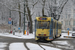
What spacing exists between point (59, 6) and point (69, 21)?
38.6m

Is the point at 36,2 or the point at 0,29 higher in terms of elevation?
the point at 36,2

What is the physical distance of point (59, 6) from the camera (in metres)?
41.9

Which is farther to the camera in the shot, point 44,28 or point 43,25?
point 43,25

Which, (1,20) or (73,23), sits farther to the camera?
(73,23)

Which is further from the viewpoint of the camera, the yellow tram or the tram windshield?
the tram windshield

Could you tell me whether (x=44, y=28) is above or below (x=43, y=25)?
below

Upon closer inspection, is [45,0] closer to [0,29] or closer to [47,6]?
[47,6]

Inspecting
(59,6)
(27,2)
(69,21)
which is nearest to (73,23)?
(69,21)

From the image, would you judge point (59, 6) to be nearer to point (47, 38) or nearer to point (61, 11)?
point (61, 11)

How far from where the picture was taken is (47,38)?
21.6m

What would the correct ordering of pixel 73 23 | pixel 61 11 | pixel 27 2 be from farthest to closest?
pixel 73 23 < pixel 61 11 < pixel 27 2

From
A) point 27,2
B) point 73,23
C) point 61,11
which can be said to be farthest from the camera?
point 73,23

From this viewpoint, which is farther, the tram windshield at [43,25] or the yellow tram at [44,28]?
the tram windshield at [43,25]

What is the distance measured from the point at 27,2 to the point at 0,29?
40.7ft
